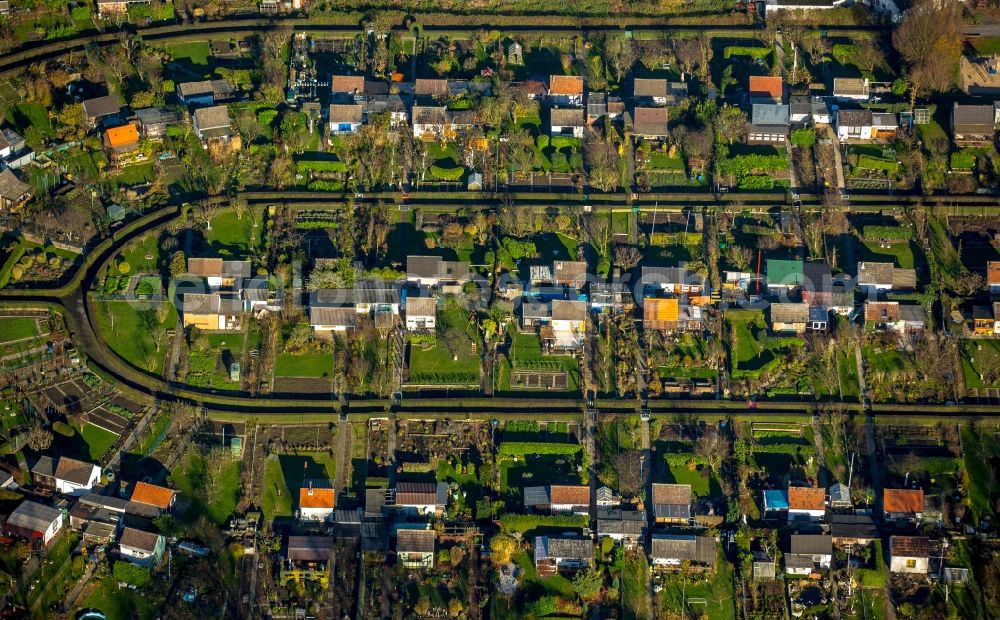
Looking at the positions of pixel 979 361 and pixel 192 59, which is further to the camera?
pixel 192 59

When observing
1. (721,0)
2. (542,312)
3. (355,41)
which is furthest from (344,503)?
(721,0)

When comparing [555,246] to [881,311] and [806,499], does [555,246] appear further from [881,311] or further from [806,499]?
[806,499]

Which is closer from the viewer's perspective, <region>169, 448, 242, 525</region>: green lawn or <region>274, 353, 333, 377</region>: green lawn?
<region>169, 448, 242, 525</region>: green lawn

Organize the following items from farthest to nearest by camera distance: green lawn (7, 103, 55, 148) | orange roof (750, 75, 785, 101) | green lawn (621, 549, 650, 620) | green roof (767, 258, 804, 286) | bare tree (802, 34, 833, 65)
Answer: bare tree (802, 34, 833, 65) < orange roof (750, 75, 785, 101) < green lawn (7, 103, 55, 148) < green roof (767, 258, 804, 286) < green lawn (621, 549, 650, 620)

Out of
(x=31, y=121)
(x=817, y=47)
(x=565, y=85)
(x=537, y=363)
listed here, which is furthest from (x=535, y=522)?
(x=31, y=121)

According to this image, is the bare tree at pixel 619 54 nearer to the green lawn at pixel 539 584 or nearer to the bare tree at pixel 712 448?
the bare tree at pixel 712 448

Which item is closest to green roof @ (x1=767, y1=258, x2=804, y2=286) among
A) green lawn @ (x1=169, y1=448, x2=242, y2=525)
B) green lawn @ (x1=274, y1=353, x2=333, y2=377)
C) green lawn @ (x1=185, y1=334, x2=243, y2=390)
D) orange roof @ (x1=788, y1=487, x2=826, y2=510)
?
orange roof @ (x1=788, y1=487, x2=826, y2=510)

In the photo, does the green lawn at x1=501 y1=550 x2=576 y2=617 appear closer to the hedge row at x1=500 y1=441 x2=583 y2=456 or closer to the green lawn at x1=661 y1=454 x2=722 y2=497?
the hedge row at x1=500 y1=441 x2=583 y2=456
